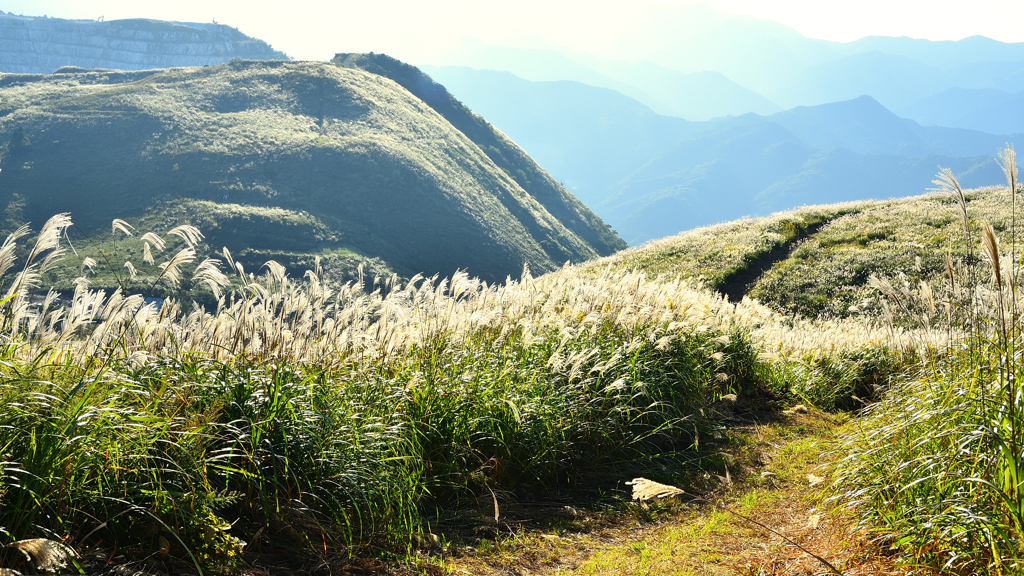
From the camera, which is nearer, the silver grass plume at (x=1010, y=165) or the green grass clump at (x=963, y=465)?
the green grass clump at (x=963, y=465)

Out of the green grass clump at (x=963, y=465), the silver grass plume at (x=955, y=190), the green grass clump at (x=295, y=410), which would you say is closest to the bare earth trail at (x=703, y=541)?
the green grass clump at (x=963, y=465)

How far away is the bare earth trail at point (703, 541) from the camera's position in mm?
3650

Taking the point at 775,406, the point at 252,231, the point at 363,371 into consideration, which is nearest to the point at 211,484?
the point at 363,371

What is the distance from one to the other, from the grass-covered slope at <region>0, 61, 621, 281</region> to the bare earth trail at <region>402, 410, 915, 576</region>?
83586 mm

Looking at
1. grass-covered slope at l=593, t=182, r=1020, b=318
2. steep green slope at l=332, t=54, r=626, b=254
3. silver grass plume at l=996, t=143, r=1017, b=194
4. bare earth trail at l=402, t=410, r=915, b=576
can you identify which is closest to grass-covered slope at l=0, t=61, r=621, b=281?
steep green slope at l=332, t=54, r=626, b=254

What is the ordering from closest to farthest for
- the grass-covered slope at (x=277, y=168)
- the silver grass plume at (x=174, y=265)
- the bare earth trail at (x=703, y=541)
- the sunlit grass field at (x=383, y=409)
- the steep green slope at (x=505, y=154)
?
the sunlit grass field at (x=383, y=409)
the bare earth trail at (x=703, y=541)
the silver grass plume at (x=174, y=265)
the grass-covered slope at (x=277, y=168)
the steep green slope at (x=505, y=154)

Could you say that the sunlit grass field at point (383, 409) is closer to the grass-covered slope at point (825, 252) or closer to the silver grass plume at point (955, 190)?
the silver grass plume at point (955, 190)

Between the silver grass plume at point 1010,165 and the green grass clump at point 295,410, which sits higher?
the silver grass plume at point 1010,165

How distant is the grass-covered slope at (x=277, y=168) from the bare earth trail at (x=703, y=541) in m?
83.6

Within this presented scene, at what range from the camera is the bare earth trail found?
3.65 meters

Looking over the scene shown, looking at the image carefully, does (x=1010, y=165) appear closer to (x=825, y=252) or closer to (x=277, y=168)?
(x=825, y=252)

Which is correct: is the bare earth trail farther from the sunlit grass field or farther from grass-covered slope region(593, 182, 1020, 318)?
grass-covered slope region(593, 182, 1020, 318)

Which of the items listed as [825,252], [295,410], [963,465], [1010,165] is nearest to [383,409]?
[295,410]

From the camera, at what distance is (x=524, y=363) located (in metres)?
5.90
